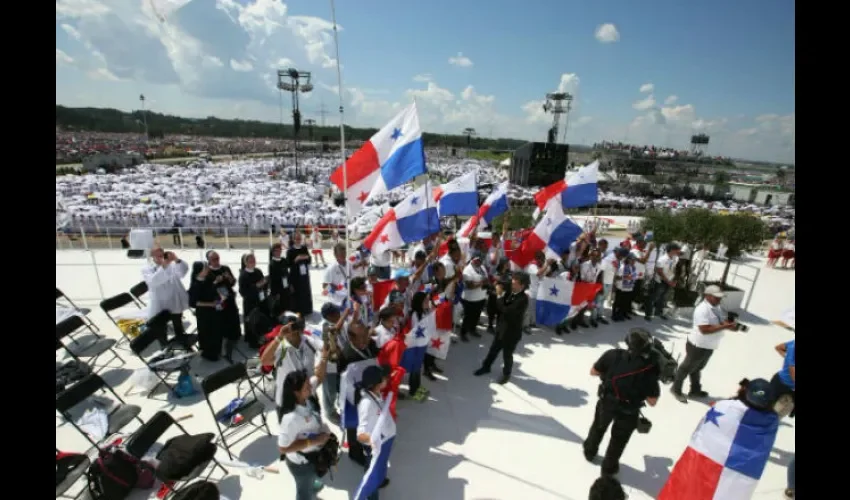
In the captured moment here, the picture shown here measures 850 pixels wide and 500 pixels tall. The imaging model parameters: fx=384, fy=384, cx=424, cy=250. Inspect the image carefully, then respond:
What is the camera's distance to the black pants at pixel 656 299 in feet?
26.9

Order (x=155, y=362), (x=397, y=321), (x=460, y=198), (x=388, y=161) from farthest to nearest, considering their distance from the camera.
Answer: (x=460, y=198)
(x=388, y=161)
(x=155, y=362)
(x=397, y=321)

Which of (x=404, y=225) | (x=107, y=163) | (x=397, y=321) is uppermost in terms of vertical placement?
(x=107, y=163)

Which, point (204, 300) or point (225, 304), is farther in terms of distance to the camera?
point (225, 304)

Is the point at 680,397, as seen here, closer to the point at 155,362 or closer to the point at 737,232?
the point at 737,232

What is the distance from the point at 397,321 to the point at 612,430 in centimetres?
254

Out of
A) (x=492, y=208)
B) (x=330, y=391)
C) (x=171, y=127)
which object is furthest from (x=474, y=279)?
(x=171, y=127)

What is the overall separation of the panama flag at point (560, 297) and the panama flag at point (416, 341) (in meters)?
2.81

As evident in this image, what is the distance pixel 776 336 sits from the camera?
8.02 meters

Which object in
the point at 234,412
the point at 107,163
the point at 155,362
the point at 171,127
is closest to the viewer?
the point at 234,412

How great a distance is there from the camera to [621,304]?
812cm
